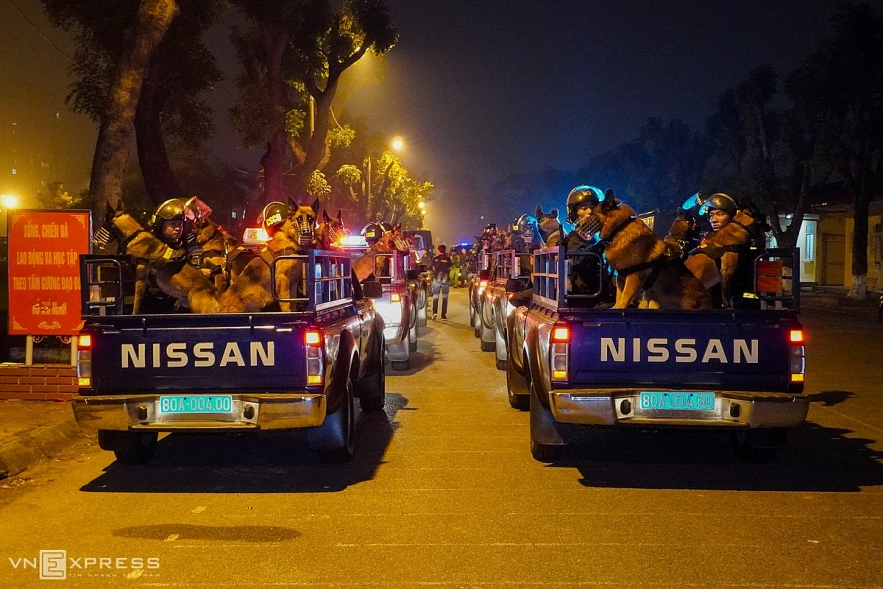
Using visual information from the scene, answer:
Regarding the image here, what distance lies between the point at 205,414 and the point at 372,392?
3177 mm

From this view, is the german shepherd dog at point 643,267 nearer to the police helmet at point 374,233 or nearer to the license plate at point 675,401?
the license plate at point 675,401

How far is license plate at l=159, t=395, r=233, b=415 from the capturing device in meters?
6.18

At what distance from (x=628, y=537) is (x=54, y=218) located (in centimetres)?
688

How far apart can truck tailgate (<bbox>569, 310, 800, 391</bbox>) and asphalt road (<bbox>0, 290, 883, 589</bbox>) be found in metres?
0.79

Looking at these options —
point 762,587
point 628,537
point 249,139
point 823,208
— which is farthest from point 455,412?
point 823,208

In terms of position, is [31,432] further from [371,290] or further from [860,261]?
[860,261]

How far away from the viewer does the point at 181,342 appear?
626cm

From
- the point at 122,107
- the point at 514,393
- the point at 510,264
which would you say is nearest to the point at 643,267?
the point at 514,393

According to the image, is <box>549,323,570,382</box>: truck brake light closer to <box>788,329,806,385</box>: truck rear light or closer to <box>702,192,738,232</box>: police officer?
<box>788,329,806,385</box>: truck rear light

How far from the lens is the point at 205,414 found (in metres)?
6.18

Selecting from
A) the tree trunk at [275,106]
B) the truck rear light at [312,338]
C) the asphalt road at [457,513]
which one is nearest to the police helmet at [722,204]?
the asphalt road at [457,513]

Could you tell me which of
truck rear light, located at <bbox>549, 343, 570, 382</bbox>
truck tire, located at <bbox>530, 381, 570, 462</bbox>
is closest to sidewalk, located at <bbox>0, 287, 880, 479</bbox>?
truck tire, located at <bbox>530, 381, 570, 462</bbox>

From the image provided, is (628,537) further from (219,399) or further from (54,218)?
(54,218)

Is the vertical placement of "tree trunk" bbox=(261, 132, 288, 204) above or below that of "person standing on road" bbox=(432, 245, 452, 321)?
above
